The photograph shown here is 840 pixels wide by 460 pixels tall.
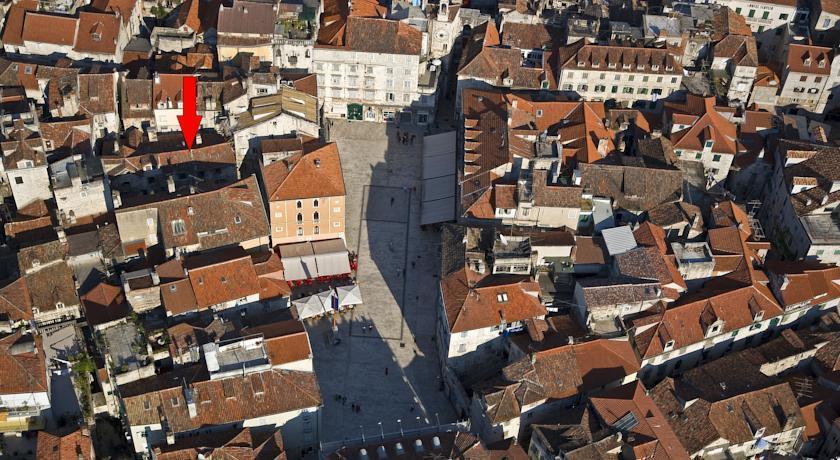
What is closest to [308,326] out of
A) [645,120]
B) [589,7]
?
[645,120]

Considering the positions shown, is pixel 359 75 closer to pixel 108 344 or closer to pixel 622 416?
pixel 108 344

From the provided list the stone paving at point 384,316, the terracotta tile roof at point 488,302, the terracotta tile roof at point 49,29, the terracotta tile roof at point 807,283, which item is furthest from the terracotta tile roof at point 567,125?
the terracotta tile roof at point 49,29

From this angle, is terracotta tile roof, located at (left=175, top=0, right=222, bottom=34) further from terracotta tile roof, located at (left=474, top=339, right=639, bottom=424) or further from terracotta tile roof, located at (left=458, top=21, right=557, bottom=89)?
terracotta tile roof, located at (left=474, top=339, right=639, bottom=424)

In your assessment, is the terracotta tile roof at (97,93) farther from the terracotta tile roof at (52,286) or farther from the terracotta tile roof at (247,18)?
the terracotta tile roof at (52,286)

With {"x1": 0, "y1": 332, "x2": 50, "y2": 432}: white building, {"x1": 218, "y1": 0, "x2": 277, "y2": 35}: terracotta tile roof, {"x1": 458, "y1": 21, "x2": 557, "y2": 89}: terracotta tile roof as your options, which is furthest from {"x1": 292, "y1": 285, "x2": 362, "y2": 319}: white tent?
{"x1": 218, "y1": 0, "x2": 277, "y2": 35}: terracotta tile roof

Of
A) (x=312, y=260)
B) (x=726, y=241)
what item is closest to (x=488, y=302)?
(x=312, y=260)
